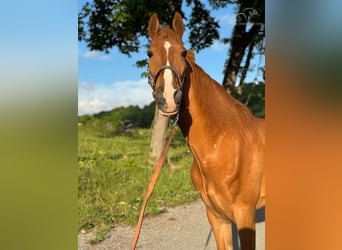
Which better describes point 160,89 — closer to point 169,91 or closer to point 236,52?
point 169,91

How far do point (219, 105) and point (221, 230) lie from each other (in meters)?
0.95

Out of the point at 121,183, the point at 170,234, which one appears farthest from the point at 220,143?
the point at 121,183

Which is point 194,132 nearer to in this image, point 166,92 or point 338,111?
point 166,92

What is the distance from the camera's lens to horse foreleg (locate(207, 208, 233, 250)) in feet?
8.34

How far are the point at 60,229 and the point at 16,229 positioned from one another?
0.36ft

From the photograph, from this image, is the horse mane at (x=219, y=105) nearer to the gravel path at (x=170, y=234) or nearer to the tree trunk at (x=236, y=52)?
the gravel path at (x=170, y=234)

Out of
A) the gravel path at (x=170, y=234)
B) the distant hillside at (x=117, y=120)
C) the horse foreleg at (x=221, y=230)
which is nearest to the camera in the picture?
the horse foreleg at (x=221, y=230)

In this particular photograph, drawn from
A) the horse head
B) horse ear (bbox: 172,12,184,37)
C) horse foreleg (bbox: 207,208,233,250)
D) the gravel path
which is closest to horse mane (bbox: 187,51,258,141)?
horse ear (bbox: 172,12,184,37)

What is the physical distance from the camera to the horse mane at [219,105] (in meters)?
2.11

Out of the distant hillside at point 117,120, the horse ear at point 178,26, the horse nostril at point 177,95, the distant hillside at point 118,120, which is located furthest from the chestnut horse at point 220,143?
the distant hillside at point 118,120

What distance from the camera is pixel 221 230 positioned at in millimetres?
2561

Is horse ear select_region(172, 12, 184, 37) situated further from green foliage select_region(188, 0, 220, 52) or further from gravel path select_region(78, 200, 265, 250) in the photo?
green foliage select_region(188, 0, 220, 52)

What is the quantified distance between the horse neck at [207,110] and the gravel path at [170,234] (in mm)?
1830

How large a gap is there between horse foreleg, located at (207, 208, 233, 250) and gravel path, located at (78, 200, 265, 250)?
1.06 m
